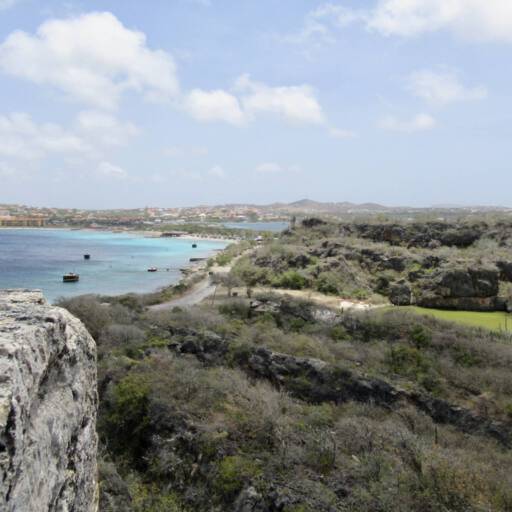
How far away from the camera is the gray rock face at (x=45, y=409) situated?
7.75 feet

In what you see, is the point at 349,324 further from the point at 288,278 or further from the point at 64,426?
the point at 288,278

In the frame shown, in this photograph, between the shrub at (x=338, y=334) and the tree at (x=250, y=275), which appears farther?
the tree at (x=250, y=275)

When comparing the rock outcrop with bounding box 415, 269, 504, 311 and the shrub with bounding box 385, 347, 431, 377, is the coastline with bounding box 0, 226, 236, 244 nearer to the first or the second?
the rock outcrop with bounding box 415, 269, 504, 311

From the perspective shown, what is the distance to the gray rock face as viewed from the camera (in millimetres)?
2363

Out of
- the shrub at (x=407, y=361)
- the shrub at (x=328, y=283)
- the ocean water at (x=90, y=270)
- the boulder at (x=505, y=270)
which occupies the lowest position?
the ocean water at (x=90, y=270)

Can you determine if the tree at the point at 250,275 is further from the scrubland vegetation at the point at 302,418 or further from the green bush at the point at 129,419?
the green bush at the point at 129,419

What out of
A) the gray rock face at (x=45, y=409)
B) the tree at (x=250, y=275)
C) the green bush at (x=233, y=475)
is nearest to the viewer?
the gray rock face at (x=45, y=409)

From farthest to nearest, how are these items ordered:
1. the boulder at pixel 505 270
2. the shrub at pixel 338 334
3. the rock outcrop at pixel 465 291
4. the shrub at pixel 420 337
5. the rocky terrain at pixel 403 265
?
the boulder at pixel 505 270 < the rocky terrain at pixel 403 265 < the rock outcrop at pixel 465 291 < the shrub at pixel 338 334 < the shrub at pixel 420 337

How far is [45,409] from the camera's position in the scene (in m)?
2.87

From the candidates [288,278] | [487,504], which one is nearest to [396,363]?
[487,504]

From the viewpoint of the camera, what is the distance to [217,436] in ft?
30.0

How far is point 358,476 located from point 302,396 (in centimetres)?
510

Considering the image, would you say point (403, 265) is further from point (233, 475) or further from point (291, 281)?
point (233, 475)

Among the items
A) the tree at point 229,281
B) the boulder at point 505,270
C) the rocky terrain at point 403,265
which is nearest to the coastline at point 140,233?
the rocky terrain at point 403,265
